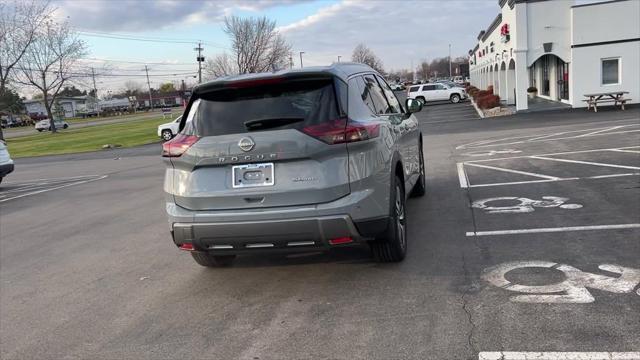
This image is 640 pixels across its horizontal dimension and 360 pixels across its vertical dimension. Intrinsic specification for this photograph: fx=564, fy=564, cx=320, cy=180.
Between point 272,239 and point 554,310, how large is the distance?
2.13m

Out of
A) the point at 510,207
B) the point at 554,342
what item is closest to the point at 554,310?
the point at 554,342

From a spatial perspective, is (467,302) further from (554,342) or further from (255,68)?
(255,68)

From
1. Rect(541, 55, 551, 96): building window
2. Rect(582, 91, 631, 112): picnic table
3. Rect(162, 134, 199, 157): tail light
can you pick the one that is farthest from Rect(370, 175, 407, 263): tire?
Rect(541, 55, 551, 96): building window

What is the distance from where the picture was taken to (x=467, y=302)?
4.21 m

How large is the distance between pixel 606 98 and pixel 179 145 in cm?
2348

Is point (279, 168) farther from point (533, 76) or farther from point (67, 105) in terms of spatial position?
point (67, 105)

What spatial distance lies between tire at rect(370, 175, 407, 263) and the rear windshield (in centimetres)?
105

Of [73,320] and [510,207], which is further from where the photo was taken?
[510,207]

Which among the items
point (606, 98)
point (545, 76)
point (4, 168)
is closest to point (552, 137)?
point (606, 98)

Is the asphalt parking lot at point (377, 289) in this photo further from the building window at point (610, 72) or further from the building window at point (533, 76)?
the building window at point (533, 76)

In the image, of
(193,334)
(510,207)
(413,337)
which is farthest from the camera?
(510,207)

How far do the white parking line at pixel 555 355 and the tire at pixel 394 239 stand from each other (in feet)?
5.10

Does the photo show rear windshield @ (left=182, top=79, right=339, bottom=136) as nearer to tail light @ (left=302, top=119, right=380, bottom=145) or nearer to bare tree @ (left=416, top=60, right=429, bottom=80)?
tail light @ (left=302, top=119, right=380, bottom=145)

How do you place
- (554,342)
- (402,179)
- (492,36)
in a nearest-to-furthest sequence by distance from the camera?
1. (554,342)
2. (402,179)
3. (492,36)
